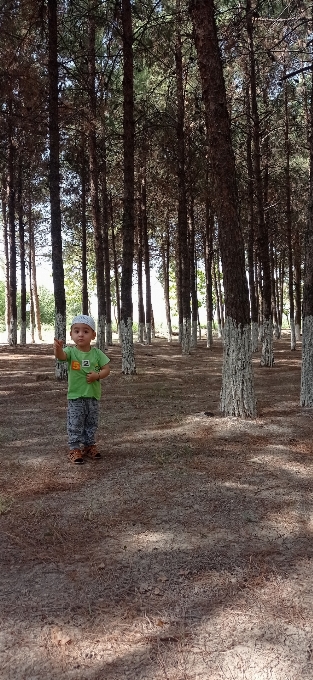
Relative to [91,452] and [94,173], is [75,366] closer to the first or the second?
[91,452]

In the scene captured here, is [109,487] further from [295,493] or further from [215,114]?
[215,114]

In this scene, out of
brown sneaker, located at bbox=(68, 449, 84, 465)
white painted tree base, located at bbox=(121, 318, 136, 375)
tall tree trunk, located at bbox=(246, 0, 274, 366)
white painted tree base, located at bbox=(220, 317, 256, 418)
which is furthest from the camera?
tall tree trunk, located at bbox=(246, 0, 274, 366)

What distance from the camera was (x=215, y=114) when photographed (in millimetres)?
6953

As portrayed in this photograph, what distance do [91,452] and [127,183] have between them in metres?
8.82

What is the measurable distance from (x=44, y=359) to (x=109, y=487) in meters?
13.8

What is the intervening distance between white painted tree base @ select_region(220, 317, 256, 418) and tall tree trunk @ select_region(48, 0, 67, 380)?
19.1ft

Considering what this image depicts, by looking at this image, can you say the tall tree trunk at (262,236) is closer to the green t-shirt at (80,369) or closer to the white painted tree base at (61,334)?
the white painted tree base at (61,334)

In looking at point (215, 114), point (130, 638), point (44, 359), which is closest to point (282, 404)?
point (215, 114)

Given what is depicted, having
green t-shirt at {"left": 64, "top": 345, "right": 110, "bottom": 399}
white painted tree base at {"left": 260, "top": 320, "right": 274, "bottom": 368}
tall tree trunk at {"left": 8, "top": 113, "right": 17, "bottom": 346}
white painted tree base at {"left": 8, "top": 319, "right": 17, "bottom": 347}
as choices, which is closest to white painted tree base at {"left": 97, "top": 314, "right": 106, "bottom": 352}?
tall tree trunk at {"left": 8, "top": 113, "right": 17, "bottom": 346}

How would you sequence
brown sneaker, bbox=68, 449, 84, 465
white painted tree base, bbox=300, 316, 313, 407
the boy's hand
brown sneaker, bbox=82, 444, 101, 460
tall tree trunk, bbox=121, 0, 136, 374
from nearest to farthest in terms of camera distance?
the boy's hand
brown sneaker, bbox=68, 449, 84, 465
brown sneaker, bbox=82, 444, 101, 460
white painted tree base, bbox=300, 316, 313, 407
tall tree trunk, bbox=121, 0, 136, 374

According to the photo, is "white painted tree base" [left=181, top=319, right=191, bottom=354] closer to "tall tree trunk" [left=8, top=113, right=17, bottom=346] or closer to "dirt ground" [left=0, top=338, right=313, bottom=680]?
"tall tree trunk" [left=8, top=113, right=17, bottom=346]

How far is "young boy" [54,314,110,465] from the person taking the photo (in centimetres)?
506

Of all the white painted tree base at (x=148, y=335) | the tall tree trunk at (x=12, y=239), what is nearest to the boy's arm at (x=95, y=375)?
the tall tree trunk at (x=12, y=239)

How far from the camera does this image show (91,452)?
5.40 m
